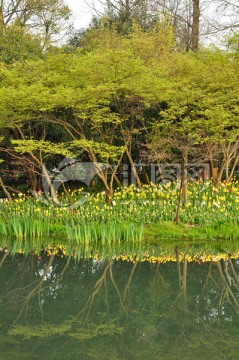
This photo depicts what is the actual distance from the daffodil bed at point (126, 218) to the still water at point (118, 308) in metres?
1.30

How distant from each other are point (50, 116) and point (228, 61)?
4554mm

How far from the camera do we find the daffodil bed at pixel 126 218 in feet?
A: 32.6

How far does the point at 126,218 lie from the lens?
34.5 ft

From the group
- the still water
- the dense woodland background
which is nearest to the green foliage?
the dense woodland background

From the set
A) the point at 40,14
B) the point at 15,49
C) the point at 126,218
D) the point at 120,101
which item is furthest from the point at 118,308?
the point at 40,14

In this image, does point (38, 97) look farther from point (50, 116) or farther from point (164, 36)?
point (164, 36)

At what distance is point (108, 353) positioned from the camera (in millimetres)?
4660

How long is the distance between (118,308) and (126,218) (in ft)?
14.5

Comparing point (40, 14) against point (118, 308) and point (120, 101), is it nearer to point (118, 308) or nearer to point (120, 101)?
point (120, 101)

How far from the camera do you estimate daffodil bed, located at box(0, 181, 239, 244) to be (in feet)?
32.6

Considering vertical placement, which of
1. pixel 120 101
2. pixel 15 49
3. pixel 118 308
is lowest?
pixel 118 308

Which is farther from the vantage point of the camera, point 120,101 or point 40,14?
point 40,14

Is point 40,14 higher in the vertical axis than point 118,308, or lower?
higher

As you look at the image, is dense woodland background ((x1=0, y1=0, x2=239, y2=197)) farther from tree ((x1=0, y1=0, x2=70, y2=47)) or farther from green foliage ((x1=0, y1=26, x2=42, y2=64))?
tree ((x1=0, y1=0, x2=70, y2=47))
